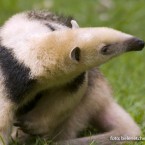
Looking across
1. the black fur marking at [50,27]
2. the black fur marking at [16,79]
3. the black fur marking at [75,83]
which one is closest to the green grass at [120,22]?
the black fur marking at [75,83]

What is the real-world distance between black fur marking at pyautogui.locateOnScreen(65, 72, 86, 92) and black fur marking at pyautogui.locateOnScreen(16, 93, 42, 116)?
272mm

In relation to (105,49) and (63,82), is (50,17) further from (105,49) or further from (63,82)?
(105,49)

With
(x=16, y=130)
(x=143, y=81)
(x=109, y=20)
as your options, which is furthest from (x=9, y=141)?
(x=109, y=20)

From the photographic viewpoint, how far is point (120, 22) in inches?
450

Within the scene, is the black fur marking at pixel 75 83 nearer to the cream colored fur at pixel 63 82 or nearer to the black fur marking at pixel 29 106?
the cream colored fur at pixel 63 82

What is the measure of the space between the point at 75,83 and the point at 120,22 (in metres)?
5.66

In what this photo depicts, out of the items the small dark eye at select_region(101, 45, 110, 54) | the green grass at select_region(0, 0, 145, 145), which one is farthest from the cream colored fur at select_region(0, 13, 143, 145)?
the green grass at select_region(0, 0, 145, 145)

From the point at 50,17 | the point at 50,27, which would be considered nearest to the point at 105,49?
the point at 50,27

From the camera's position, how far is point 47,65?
18.5 feet

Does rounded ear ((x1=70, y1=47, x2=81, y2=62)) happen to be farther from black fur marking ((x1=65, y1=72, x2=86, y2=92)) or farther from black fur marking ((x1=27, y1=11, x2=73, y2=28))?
black fur marking ((x1=27, y1=11, x2=73, y2=28))

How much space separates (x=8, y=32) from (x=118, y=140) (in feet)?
4.78

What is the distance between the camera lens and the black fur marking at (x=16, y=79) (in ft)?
18.3

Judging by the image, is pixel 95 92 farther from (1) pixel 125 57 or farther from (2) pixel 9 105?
(1) pixel 125 57

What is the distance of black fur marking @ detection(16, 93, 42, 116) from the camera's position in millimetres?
5934
